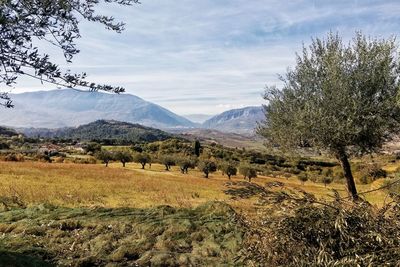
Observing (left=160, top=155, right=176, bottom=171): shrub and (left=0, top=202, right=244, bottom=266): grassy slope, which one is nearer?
(left=0, top=202, right=244, bottom=266): grassy slope

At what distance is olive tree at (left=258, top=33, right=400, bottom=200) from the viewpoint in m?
19.5

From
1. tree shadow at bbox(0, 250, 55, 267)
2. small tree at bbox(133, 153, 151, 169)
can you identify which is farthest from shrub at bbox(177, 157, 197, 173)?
tree shadow at bbox(0, 250, 55, 267)

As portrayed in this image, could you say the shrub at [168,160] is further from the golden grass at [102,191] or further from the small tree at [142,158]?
the golden grass at [102,191]

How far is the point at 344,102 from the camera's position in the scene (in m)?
19.4

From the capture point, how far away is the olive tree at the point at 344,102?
19469 millimetres

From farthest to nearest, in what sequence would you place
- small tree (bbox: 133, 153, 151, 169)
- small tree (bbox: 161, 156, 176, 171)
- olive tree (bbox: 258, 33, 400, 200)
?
1. small tree (bbox: 161, 156, 176, 171)
2. small tree (bbox: 133, 153, 151, 169)
3. olive tree (bbox: 258, 33, 400, 200)

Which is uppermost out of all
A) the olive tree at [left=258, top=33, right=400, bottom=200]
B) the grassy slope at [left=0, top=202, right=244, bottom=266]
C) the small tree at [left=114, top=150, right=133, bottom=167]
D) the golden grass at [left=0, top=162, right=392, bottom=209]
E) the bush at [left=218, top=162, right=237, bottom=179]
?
the olive tree at [left=258, top=33, right=400, bottom=200]

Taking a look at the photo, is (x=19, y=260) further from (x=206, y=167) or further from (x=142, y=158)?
(x=142, y=158)

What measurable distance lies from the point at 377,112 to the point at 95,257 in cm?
1524

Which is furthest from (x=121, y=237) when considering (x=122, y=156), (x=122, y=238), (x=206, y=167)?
(x=122, y=156)

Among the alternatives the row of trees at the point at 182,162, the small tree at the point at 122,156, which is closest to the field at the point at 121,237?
the row of trees at the point at 182,162

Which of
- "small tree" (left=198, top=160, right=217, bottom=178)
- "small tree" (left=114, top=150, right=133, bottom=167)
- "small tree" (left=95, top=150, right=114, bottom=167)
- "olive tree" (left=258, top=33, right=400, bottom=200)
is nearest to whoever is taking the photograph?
"olive tree" (left=258, top=33, right=400, bottom=200)

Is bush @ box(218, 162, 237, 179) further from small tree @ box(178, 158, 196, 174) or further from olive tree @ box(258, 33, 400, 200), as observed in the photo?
olive tree @ box(258, 33, 400, 200)

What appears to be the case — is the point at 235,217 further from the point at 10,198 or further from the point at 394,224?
the point at 10,198
